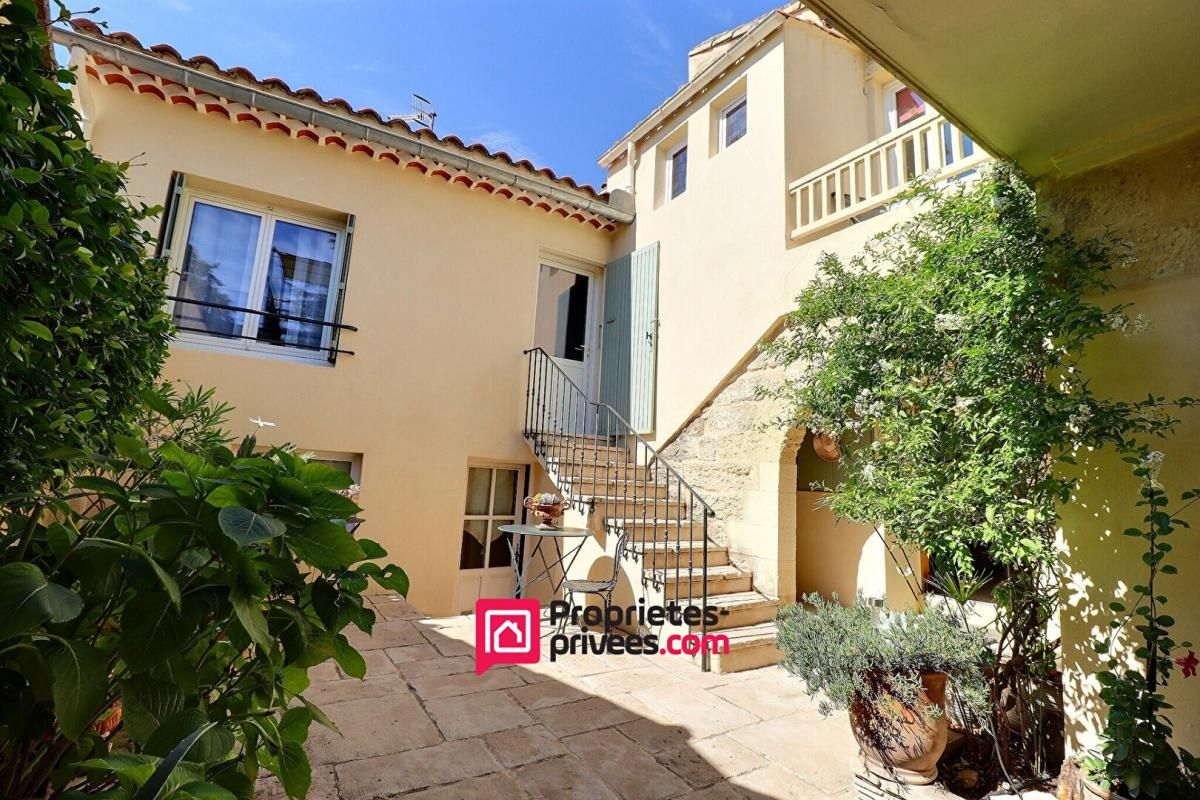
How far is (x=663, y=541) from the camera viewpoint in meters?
4.53

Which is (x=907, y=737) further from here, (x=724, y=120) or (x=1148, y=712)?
(x=724, y=120)

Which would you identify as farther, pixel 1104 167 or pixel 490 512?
pixel 490 512

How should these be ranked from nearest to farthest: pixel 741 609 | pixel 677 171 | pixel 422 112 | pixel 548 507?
pixel 741 609
pixel 548 507
pixel 677 171
pixel 422 112

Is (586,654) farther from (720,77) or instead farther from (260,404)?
(720,77)

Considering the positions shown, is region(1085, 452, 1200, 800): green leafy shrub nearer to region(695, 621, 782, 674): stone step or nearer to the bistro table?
region(695, 621, 782, 674): stone step

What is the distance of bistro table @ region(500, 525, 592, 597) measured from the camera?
161 inches

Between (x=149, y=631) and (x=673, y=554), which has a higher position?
(x=149, y=631)

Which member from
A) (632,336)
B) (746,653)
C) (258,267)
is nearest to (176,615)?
(746,653)

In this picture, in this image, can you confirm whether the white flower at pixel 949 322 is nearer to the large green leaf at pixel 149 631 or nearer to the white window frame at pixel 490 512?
the large green leaf at pixel 149 631

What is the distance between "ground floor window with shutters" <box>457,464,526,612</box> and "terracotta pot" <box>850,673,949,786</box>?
4076mm

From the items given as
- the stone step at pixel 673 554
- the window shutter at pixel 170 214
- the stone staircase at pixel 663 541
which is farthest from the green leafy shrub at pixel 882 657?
the window shutter at pixel 170 214

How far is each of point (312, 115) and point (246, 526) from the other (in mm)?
5498

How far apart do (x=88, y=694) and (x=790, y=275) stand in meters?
4.69

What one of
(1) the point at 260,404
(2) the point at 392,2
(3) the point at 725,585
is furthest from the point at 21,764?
(2) the point at 392,2
